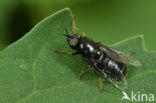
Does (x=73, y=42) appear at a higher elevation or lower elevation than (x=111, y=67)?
higher

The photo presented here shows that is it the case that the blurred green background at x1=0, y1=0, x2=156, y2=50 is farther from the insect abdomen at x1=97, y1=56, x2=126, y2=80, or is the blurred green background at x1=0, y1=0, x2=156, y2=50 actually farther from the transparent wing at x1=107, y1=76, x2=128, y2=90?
the transparent wing at x1=107, y1=76, x2=128, y2=90

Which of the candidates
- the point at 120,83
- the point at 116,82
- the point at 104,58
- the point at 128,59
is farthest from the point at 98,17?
the point at 120,83

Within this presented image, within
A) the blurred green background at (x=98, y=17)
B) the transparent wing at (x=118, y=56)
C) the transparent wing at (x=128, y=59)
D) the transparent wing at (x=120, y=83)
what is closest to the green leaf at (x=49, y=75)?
the transparent wing at (x=120, y=83)

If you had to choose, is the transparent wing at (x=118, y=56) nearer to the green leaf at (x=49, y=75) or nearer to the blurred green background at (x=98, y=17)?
the green leaf at (x=49, y=75)

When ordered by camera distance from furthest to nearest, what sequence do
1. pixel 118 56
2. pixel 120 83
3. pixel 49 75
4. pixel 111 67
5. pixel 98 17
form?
pixel 98 17 → pixel 118 56 → pixel 111 67 → pixel 120 83 → pixel 49 75

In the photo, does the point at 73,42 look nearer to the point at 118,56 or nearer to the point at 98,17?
the point at 118,56

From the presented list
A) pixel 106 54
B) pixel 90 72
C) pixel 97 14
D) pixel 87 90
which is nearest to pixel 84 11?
pixel 97 14

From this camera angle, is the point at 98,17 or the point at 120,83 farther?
the point at 98,17

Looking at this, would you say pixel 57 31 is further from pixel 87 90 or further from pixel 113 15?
pixel 113 15
